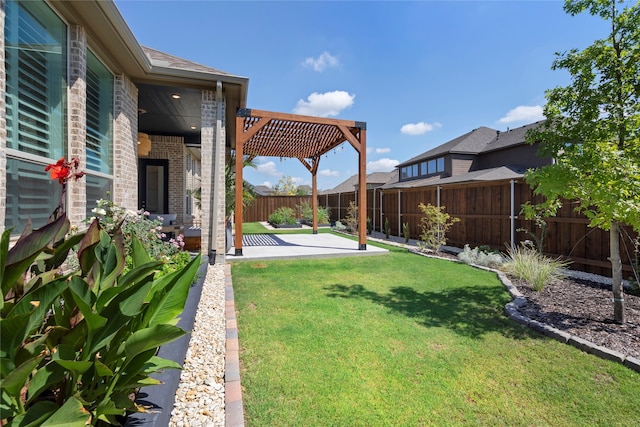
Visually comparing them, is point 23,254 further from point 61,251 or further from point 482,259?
point 482,259

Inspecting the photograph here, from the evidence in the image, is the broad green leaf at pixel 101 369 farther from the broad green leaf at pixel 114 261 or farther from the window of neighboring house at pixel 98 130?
the window of neighboring house at pixel 98 130

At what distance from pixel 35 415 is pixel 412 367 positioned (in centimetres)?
252

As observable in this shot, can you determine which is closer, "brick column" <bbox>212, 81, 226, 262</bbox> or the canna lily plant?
the canna lily plant

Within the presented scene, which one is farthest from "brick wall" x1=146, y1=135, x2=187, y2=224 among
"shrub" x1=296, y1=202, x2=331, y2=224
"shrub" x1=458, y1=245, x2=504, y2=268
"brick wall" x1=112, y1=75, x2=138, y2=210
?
"shrub" x1=296, y1=202, x2=331, y2=224

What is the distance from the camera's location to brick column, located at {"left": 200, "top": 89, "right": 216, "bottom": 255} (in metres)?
6.48

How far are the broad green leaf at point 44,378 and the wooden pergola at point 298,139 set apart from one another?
20.5 feet

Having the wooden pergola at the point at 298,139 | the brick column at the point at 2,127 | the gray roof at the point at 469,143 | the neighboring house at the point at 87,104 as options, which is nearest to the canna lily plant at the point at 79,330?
the brick column at the point at 2,127

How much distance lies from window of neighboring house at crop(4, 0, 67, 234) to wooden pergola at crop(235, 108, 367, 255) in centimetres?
393

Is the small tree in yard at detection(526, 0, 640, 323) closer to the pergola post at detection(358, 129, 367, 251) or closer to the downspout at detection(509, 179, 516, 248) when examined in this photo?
the downspout at detection(509, 179, 516, 248)

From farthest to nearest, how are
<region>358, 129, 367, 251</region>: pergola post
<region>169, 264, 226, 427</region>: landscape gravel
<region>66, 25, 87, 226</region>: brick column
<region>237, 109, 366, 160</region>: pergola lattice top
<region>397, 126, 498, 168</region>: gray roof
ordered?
1. <region>397, 126, 498, 168</region>: gray roof
2. <region>358, 129, 367, 251</region>: pergola post
3. <region>237, 109, 366, 160</region>: pergola lattice top
4. <region>66, 25, 87, 226</region>: brick column
5. <region>169, 264, 226, 427</region>: landscape gravel

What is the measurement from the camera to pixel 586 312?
393 cm

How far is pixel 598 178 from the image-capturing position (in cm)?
324

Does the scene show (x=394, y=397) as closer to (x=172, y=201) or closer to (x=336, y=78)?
(x=172, y=201)

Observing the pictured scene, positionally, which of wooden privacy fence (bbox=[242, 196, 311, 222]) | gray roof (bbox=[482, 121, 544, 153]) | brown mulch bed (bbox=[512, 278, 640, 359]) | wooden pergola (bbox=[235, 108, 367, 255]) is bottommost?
brown mulch bed (bbox=[512, 278, 640, 359])
